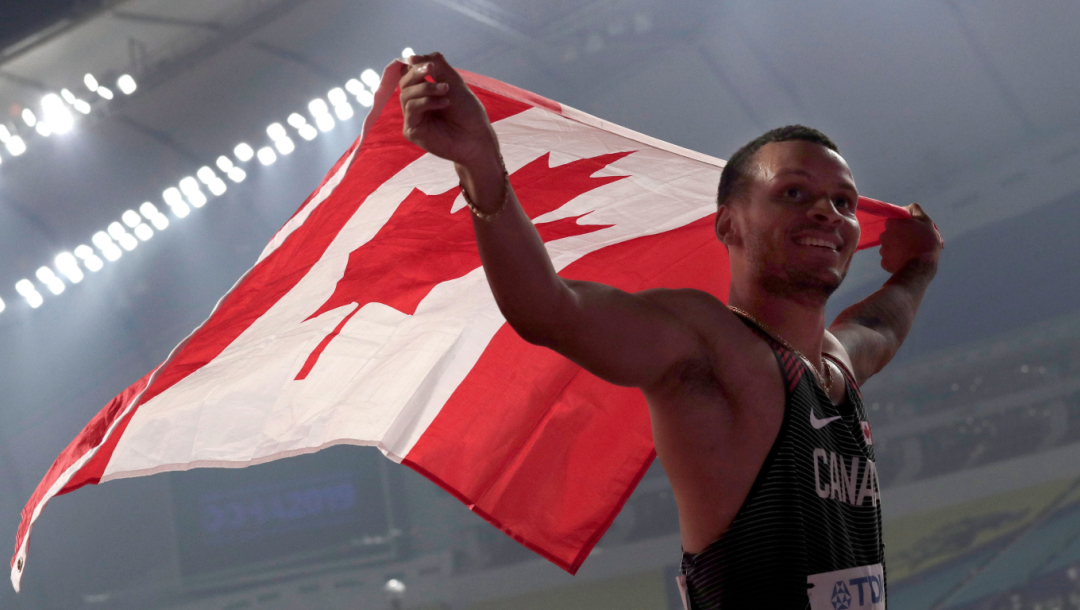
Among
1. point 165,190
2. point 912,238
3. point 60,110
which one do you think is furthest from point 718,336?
point 165,190

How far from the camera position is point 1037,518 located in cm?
557

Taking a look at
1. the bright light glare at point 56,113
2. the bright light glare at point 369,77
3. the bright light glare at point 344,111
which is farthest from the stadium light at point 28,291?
the bright light glare at point 369,77

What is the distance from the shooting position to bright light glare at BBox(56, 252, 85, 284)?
559 centimetres

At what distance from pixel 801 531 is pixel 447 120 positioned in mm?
537

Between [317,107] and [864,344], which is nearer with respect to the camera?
[864,344]

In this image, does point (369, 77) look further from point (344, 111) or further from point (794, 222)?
point (794, 222)

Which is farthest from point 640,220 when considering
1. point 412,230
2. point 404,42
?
point 404,42

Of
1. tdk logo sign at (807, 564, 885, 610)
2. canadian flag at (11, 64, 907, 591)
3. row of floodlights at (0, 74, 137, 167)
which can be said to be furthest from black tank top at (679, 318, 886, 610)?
row of floodlights at (0, 74, 137, 167)

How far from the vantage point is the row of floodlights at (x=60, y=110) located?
4746 millimetres

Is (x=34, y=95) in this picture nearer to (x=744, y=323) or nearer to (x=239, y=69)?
(x=239, y=69)

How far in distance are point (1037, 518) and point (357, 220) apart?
6023 millimetres

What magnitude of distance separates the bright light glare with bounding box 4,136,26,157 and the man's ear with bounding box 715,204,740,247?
5361 mm

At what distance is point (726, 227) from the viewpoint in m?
1.00

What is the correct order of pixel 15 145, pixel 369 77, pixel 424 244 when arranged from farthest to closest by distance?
pixel 369 77, pixel 15 145, pixel 424 244
